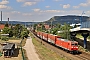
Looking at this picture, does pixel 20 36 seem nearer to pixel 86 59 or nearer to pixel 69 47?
pixel 69 47

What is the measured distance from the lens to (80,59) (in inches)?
1687

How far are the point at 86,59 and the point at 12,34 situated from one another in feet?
269

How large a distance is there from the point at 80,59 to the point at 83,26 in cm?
1832

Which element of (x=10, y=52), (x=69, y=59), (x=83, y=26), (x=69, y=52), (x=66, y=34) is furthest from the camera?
(x=66, y=34)

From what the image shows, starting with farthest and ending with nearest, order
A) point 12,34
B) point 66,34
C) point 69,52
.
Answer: point 12,34
point 66,34
point 69,52

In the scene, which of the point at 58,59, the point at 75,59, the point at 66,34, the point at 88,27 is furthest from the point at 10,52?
the point at 66,34

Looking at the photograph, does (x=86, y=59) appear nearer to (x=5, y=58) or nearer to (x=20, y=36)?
(x=5, y=58)

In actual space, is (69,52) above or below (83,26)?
below

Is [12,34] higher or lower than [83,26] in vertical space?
lower

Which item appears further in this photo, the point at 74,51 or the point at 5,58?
the point at 74,51

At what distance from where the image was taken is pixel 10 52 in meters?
48.5

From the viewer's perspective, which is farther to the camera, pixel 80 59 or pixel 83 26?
pixel 83 26

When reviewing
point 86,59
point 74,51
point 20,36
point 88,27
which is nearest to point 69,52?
point 74,51

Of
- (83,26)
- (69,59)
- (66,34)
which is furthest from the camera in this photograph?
(66,34)
